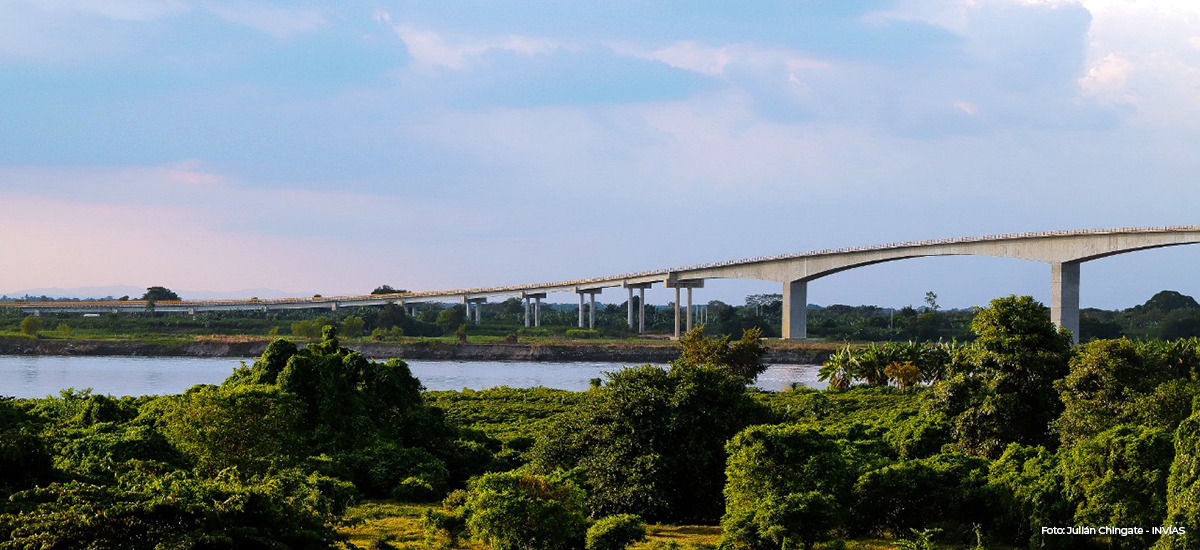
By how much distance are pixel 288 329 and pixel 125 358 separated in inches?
984

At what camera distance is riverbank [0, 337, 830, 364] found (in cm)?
9069

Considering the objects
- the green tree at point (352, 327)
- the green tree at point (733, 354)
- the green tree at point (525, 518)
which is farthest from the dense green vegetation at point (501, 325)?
the green tree at point (525, 518)

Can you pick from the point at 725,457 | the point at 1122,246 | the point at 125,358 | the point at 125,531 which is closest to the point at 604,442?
the point at 725,457

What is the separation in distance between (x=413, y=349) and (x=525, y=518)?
77.4 metres

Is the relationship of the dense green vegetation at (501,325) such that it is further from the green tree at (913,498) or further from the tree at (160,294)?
the green tree at (913,498)

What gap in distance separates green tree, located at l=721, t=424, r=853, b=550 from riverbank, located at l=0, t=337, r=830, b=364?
68859 mm

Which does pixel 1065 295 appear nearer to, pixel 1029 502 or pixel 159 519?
pixel 1029 502

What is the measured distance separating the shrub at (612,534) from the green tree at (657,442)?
3.68 m

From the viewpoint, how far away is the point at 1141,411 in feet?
70.6

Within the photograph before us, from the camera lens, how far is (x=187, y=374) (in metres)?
69.5

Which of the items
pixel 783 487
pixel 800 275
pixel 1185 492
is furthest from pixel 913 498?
pixel 800 275

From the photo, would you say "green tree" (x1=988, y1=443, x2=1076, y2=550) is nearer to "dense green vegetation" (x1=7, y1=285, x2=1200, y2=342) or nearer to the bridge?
the bridge

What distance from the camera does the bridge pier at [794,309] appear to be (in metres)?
93.0

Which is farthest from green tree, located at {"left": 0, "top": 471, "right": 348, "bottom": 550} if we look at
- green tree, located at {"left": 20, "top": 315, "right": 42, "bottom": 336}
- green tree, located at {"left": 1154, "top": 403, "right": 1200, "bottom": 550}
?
green tree, located at {"left": 20, "top": 315, "right": 42, "bottom": 336}
